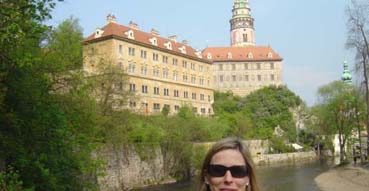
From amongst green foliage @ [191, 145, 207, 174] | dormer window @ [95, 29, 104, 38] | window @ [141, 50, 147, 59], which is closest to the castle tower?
window @ [141, 50, 147, 59]

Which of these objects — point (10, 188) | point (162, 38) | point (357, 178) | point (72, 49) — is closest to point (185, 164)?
point (357, 178)

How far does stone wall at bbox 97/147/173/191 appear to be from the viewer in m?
28.6

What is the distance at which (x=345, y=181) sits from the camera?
31.4 m

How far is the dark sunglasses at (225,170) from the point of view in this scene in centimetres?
209

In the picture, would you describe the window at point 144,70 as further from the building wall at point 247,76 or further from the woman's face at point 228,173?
the woman's face at point 228,173

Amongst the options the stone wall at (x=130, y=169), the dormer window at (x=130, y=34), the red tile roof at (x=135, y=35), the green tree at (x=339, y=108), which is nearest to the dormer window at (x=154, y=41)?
the red tile roof at (x=135, y=35)

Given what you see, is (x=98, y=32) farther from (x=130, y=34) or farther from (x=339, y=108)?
(x=339, y=108)

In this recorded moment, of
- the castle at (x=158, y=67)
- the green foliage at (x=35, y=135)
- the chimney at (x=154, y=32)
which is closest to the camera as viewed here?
the green foliage at (x=35, y=135)

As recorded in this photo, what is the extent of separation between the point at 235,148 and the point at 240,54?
95.5 meters

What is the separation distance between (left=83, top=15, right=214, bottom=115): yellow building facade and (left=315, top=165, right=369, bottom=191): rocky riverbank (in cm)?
2196

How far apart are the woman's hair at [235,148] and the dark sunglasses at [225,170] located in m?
0.04

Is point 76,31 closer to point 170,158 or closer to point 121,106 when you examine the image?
point 121,106

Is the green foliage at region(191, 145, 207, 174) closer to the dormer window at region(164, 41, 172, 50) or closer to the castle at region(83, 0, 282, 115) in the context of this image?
the castle at region(83, 0, 282, 115)

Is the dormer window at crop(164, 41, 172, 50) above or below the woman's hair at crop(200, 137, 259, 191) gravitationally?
above
